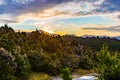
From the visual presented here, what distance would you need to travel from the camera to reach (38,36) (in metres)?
114

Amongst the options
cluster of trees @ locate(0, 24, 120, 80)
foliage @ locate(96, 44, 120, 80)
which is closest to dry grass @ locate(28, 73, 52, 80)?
cluster of trees @ locate(0, 24, 120, 80)

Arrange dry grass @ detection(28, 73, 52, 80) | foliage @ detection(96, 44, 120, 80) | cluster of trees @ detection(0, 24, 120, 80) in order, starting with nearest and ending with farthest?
foliage @ detection(96, 44, 120, 80) → cluster of trees @ detection(0, 24, 120, 80) → dry grass @ detection(28, 73, 52, 80)

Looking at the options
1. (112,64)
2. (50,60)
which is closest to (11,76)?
(50,60)

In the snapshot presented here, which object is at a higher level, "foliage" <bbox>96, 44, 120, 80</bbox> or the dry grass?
"foliage" <bbox>96, 44, 120, 80</bbox>

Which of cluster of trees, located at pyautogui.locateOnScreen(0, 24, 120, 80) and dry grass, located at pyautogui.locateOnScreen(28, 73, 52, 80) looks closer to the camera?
cluster of trees, located at pyautogui.locateOnScreen(0, 24, 120, 80)

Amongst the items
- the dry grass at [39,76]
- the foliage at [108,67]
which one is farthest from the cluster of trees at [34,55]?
the foliage at [108,67]

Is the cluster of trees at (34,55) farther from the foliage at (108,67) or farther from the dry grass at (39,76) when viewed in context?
the foliage at (108,67)

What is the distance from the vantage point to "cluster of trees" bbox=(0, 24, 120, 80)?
73875 mm

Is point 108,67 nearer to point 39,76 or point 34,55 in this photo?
point 39,76

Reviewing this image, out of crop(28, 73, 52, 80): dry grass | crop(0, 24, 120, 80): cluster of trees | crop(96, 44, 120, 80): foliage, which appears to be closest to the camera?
crop(96, 44, 120, 80): foliage

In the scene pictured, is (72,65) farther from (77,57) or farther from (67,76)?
(67,76)

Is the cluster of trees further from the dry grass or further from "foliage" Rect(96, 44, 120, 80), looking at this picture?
"foliage" Rect(96, 44, 120, 80)

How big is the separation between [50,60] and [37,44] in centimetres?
1008

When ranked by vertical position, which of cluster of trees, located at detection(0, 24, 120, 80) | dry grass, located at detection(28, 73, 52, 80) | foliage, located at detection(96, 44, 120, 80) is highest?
foliage, located at detection(96, 44, 120, 80)
